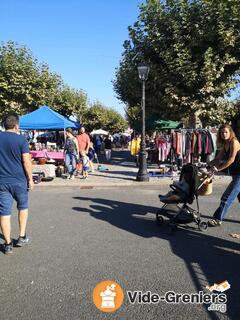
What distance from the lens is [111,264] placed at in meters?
4.82

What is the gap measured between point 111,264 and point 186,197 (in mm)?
2062

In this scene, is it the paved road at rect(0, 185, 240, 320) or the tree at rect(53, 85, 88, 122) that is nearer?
the paved road at rect(0, 185, 240, 320)

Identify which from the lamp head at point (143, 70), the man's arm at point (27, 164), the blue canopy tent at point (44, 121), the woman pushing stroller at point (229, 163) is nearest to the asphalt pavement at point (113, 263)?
the woman pushing stroller at point (229, 163)

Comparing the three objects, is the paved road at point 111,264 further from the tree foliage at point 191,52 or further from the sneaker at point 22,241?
the tree foliage at point 191,52

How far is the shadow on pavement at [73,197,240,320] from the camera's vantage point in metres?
4.18

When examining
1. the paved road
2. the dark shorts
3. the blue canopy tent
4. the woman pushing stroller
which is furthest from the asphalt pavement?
the blue canopy tent

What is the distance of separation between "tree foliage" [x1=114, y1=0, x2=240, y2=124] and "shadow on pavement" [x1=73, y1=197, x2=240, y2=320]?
31.4 ft

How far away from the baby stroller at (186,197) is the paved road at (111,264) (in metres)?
0.20

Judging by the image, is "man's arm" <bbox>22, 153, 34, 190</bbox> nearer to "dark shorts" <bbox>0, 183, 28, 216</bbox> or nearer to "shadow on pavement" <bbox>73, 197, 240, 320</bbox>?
"dark shorts" <bbox>0, 183, 28, 216</bbox>

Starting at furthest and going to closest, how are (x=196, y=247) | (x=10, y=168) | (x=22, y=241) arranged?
(x=22, y=241)
(x=196, y=247)
(x=10, y=168)

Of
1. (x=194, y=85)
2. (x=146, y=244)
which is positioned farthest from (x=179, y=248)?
(x=194, y=85)

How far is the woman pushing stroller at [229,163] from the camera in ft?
19.8

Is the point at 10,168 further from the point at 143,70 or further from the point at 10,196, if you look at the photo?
the point at 143,70

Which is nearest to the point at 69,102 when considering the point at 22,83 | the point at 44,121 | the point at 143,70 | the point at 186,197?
the point at 22,83
